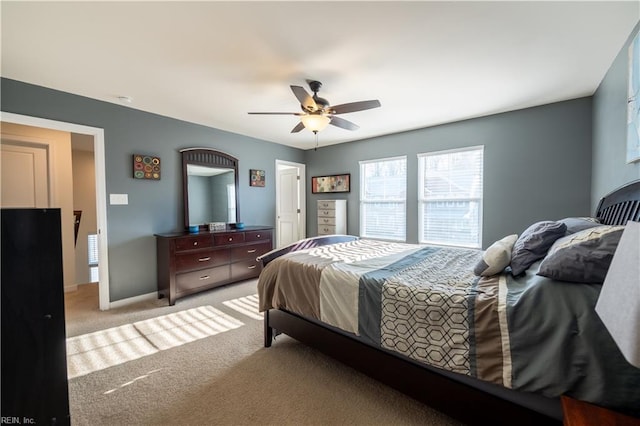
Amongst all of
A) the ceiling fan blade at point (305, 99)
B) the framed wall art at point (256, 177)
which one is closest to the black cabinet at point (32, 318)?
the ceiling fan blade at point (305, 99)

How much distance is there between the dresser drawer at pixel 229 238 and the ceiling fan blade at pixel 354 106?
2444 mm

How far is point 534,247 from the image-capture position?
1608mm

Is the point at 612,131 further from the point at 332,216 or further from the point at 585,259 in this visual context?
the point at 332,216

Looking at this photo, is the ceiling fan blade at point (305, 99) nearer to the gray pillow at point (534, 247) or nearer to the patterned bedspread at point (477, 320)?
the patterned bedspread at point (477, 320)

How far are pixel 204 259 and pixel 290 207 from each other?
2.60 m

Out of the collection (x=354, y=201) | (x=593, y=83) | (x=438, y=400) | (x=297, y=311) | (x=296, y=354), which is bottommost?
(x=296, y=354)

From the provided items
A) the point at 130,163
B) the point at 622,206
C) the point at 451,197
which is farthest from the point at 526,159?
the point at 130,163

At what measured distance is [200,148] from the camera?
415 centimetres

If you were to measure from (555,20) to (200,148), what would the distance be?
429 cm

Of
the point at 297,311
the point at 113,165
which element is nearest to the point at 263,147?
the point at 113,165

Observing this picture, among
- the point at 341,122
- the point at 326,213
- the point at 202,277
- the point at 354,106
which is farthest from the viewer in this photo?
the point at 326,213

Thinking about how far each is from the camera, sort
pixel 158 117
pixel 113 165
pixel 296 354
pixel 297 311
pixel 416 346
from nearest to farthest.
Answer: pixel 416 346, pixel 297 311, pixel 296 354, pixel 113 165, pixel 158 117

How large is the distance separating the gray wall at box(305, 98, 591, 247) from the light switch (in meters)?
4.34

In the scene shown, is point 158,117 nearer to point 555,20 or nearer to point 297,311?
point 297,311
